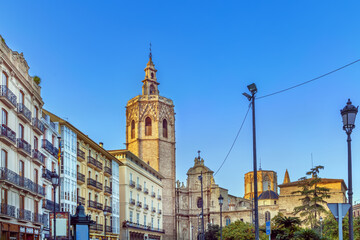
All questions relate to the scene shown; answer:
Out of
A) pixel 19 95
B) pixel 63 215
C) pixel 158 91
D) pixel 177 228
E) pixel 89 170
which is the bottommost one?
pixel 177 228

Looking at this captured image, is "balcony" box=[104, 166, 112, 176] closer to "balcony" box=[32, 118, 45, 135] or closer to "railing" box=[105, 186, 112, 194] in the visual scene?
"railing" box=[105, 186, 112, 194]

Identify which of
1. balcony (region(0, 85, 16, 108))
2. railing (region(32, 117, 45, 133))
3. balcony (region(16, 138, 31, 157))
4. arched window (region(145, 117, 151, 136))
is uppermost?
arched window (region(145, 117, 151, 136))

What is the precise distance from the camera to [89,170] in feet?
169

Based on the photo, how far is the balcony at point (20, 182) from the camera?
26219 mm

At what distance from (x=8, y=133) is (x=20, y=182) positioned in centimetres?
335

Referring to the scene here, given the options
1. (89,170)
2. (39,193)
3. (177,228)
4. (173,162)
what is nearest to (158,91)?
(173,162)

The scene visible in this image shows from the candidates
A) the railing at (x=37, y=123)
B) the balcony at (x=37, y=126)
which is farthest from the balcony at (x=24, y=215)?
the railing at (x=37, y=123)

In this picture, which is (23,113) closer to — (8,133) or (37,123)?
(8,133)

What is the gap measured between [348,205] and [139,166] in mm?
60588

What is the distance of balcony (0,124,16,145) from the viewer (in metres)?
26.3

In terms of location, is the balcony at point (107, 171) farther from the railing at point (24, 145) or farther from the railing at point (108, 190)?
the railing at point (24, 145)

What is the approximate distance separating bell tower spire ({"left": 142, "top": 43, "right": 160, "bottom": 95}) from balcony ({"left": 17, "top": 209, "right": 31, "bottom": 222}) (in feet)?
223

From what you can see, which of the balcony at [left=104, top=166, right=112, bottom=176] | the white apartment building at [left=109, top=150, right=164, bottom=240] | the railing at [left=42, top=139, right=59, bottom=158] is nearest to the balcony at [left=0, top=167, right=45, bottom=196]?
the railing at [left=42, top=139, right=59, bottom=158]

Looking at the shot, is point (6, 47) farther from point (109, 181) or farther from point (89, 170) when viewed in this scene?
point (109, 181)
